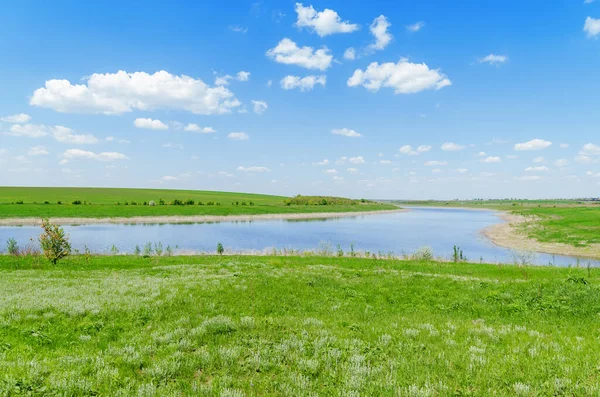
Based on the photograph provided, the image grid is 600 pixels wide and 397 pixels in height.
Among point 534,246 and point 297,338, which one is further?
point 534,246

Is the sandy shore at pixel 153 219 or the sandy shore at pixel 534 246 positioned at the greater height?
the sandy shore at pixel 153 219

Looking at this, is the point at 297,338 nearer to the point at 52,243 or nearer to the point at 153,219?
the point at 52,243

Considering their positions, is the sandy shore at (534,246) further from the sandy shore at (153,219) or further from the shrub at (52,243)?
the sandy shore at (153,219)

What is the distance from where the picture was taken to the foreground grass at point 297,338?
7.04 m

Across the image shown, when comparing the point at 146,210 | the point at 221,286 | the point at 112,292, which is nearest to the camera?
the point at 112,292

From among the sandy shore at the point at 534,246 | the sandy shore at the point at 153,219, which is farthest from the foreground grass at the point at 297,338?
the sandy shore at the point at 153,219

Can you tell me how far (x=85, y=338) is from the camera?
10367mm

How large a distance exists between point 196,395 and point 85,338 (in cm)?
612

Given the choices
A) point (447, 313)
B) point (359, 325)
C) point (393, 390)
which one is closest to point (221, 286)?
point (359, 325)

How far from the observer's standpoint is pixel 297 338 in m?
9.73

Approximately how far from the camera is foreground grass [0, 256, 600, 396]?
704 centimetres

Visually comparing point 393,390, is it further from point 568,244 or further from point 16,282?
point 568,244

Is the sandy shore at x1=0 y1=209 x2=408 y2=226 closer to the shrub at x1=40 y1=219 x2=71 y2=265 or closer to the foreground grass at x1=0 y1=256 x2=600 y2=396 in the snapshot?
the shrub at x1=40 y1=219 x2=71 y2=265

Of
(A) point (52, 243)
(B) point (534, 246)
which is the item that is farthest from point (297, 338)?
(B) point (534, 246)
